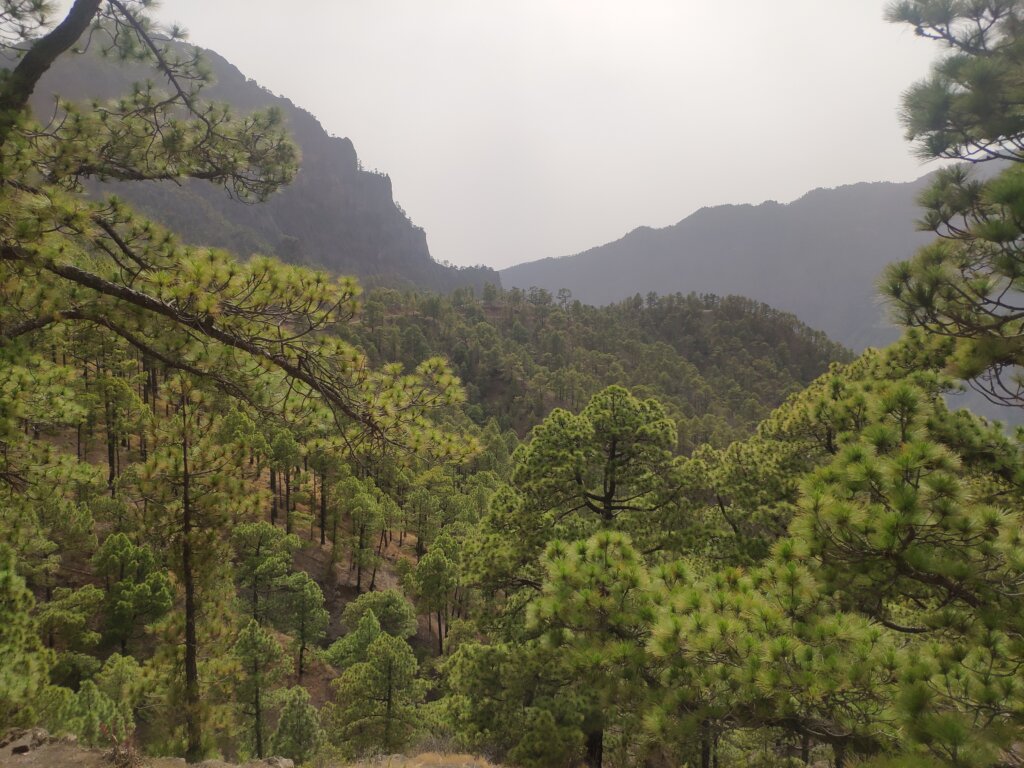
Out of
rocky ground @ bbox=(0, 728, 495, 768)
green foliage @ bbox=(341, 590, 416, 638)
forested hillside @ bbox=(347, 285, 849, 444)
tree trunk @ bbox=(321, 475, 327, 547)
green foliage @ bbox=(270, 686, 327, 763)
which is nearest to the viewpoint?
rocky ground @ bbox=(0, 728, 495, 768)

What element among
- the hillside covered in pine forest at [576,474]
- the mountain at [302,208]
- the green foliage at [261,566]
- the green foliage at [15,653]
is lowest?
the green foliage at [261,566]

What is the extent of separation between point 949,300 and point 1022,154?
135cm

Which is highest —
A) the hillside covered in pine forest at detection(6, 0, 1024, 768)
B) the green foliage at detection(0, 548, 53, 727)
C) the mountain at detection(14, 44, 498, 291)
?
the mountain at detection(14, 44, 498, 291)

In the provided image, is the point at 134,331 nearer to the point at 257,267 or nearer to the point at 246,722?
the point at 257,267

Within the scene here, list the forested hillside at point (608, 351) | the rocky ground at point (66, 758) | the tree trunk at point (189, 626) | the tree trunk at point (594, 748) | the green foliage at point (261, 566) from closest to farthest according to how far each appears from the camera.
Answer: the rocky ground at point (66, 758), the tree trunk at point (189, 626), the tree trunk at point (594, 748), the green foliage at point (261, 566), the forested hillside at point (608, 351)

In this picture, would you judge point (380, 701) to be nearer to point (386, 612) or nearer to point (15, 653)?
point (386, 612)

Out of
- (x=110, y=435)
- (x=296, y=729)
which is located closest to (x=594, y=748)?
(x=296, y=729)

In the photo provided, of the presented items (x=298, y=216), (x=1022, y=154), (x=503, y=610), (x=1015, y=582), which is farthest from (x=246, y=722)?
(x=298, y=216)

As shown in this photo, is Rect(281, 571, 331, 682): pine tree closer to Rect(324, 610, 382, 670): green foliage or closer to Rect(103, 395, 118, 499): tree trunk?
Rect(324, 610, 382, 670): green foliage

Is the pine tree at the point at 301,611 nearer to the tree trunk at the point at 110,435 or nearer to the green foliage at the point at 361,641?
the green foliage at the point at 361,641

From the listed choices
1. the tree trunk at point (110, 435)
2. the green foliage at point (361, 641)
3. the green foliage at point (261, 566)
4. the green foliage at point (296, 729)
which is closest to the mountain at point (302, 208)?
the tree trunk at point (110, 435)

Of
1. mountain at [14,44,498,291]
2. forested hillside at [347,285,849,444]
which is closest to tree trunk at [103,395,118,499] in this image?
forested hillside at [347,285,849,444]

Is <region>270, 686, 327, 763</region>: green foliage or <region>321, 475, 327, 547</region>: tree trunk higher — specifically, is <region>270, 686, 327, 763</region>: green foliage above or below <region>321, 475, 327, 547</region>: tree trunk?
below

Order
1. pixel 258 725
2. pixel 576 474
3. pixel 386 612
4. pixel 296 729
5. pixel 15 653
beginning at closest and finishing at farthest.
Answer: pixel 15 653, pixel 576 474, pixel 296 729, pixel 258 725, pixel 386 612
